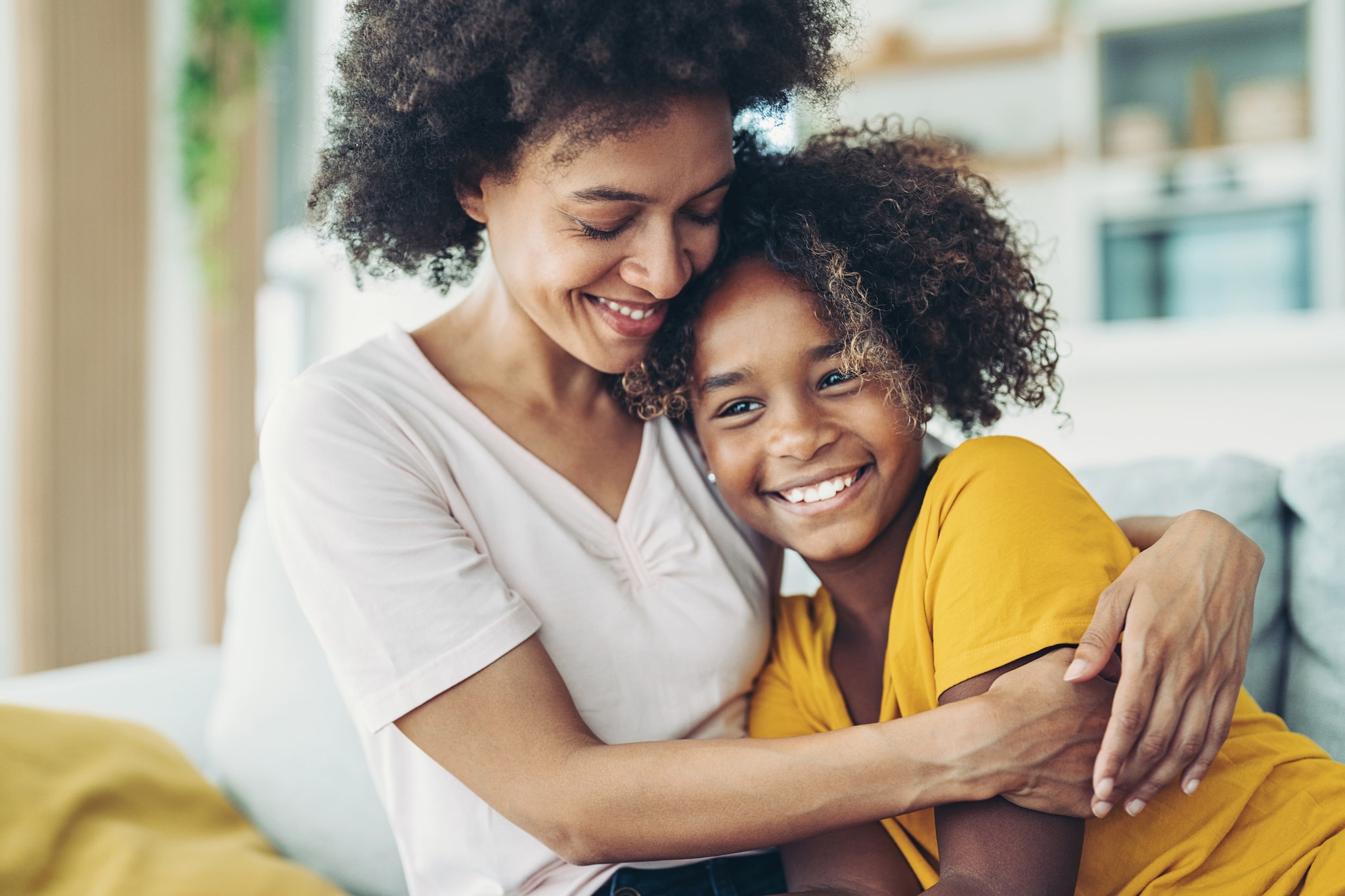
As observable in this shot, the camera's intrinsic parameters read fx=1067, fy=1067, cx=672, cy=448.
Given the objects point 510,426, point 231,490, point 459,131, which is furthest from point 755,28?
point 231,490

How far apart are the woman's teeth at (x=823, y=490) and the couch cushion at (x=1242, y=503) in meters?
0.54

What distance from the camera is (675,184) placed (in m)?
1.09

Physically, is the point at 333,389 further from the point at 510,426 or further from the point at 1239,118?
the point at 1239,118

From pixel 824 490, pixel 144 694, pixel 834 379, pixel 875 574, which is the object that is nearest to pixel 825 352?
pixel 834 379

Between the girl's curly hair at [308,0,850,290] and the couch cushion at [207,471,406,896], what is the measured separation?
690 millimetres

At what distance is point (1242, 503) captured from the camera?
145 cm

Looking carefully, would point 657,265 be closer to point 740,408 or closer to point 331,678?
point 740,408

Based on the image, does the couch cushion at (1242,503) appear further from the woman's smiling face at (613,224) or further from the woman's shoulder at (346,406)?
the woman's shoulder at (346,406)

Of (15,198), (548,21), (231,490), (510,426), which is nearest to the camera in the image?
(548,21)

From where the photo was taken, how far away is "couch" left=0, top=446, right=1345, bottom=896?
4.47ft

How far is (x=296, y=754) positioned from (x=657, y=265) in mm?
991

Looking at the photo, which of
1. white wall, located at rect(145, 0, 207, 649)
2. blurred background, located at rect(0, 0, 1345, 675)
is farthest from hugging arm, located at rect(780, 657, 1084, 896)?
white wall, located at rect(145, 0, 207, 649)

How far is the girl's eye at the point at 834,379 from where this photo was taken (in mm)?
1221

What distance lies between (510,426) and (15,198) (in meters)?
2.73
